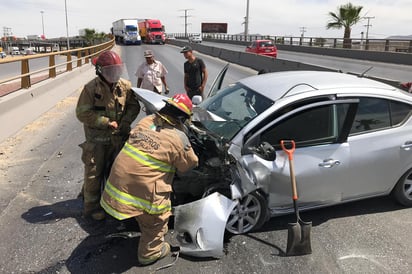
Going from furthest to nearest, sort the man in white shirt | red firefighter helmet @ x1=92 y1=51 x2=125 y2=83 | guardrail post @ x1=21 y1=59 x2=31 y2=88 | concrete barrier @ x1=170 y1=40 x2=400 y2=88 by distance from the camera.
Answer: concrete barrier @ x1=170 y1=40 x2=400 y2=88
guardrail post @ x1=21 y1=59 x2=31 y2=88
the man in white shirt
red firefighter helmet @ x1=92 y1=51 x2=125 y2=83

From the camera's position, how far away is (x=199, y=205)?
11.2 ft

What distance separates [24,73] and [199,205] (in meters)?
6.60

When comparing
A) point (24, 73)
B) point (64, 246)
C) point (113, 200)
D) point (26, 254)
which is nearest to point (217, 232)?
point (113, 200)

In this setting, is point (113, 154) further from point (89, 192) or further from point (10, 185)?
point (10, 185)

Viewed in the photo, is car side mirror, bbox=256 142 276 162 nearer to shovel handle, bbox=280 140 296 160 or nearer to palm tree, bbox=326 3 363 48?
shovel handle, bbox=280 140 296 160

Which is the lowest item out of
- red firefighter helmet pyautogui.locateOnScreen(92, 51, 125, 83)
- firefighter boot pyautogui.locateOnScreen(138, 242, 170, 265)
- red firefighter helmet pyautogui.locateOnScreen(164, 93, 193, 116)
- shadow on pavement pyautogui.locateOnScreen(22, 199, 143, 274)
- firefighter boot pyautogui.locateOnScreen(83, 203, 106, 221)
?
shadow on pavement pyautogui.locateOnScreen(22, 199, 143, 274)

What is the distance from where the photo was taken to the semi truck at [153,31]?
55434 millimetres

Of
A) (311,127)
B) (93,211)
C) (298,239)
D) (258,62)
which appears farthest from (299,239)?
(258,62)

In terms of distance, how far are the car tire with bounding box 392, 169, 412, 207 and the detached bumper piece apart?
7.05 ft

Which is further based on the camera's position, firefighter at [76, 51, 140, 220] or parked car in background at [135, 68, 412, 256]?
firefighter at [76, 51, 140, 220]

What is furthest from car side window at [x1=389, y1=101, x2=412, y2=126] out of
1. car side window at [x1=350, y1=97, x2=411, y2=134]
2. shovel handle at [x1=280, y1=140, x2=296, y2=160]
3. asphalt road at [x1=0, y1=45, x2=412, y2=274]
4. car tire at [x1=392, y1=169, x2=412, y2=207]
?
shovel handle at [x1=280, y1=140, x2=296, y2=160]

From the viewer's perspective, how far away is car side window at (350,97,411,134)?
4094mm

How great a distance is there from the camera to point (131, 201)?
3.11 m

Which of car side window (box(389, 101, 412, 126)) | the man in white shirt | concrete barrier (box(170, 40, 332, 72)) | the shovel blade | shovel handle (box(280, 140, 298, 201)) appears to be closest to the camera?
the shovel blade
